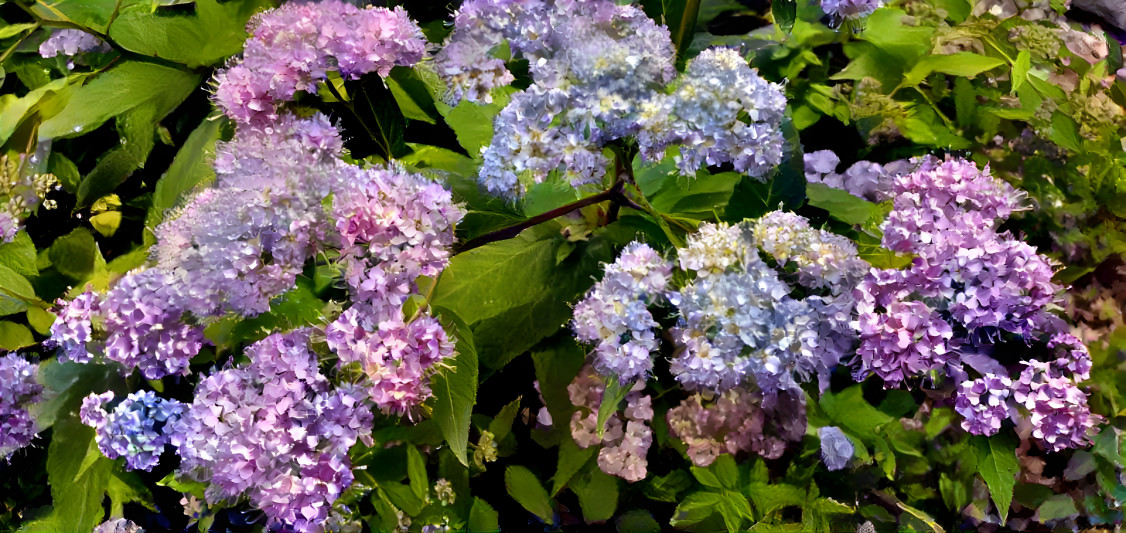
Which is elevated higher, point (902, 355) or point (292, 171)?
point (292, 171)

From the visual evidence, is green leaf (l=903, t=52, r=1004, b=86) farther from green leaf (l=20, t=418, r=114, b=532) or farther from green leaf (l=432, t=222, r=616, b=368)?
green leaf (l=20, t=418, r=114, b=532)

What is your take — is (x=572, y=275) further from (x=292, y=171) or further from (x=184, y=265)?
(x=184, y=265)

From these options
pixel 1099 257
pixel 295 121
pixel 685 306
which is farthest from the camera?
pixel 1099 257

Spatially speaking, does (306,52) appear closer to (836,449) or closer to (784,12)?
(784,12)

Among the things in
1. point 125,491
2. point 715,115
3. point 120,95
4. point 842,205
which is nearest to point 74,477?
point 125,491

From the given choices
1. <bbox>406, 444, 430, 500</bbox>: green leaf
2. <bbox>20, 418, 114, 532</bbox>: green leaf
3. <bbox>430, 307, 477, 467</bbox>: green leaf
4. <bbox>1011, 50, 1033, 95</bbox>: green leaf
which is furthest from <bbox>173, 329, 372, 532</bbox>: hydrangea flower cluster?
<bbox>1011, 50, 1033, 95</bbox>: green leaf

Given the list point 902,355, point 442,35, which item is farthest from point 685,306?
point 442,35

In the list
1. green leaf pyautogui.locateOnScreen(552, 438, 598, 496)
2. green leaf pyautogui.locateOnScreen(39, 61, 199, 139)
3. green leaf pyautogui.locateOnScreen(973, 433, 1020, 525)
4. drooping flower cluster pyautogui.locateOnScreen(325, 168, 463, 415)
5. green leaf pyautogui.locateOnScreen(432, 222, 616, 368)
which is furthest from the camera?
green leaf pyautogui.locateOnScreen(39, 61, 199, 139)
